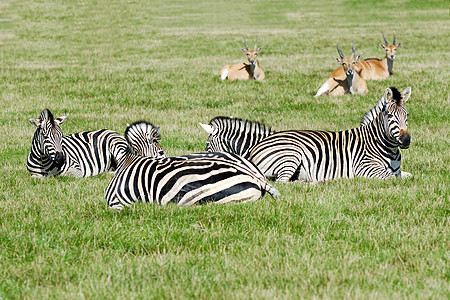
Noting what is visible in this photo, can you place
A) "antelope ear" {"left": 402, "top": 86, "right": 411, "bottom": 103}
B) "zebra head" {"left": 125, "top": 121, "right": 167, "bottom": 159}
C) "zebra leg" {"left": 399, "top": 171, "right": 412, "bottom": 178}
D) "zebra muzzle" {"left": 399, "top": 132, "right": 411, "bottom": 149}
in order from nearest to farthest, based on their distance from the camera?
"zebra head" {"left": 125, "top": 121, "right": 167, "bottom": 159} < "zebra muzzle" {"left": 399, "top": 132, "right": 411, "bottom": 149} < "zebra leg" {"left": 399, "top": 171, "right": 412, "bottom": 178} < "antelope ear" {"left": 402, "top": 86, "right": 411, "bottom": 103}

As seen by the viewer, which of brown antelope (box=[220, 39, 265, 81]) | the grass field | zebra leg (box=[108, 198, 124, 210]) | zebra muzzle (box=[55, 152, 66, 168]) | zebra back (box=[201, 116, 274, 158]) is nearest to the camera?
the grass field

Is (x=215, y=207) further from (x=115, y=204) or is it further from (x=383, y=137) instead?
(x=383, y=137)

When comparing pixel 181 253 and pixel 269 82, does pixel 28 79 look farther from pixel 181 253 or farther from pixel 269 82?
pixel 181 253

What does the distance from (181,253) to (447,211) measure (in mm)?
3459

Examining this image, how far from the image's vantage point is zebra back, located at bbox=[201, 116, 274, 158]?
10.3m

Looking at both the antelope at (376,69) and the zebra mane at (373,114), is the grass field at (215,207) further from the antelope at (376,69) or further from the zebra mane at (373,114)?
the zebra mane at (373,114)

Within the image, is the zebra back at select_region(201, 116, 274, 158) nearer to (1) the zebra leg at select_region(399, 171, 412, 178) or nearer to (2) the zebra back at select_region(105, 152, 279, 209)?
(1) the zebra leg at select_region(399, 171, 412, 178)

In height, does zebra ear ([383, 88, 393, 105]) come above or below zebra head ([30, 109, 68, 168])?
above

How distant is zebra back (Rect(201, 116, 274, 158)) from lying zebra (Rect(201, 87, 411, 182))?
0.37 m

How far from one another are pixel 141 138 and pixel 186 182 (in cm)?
200

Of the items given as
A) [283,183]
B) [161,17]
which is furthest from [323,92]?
[161,17]

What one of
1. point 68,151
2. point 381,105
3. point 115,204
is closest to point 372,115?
point 381,105

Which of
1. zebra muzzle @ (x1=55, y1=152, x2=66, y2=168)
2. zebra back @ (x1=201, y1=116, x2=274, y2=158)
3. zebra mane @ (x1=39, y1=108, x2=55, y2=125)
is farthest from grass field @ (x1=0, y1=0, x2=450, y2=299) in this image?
zebra back @ (x1=201, y1=116, x2=274, y2=158)

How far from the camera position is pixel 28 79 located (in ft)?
72.2
